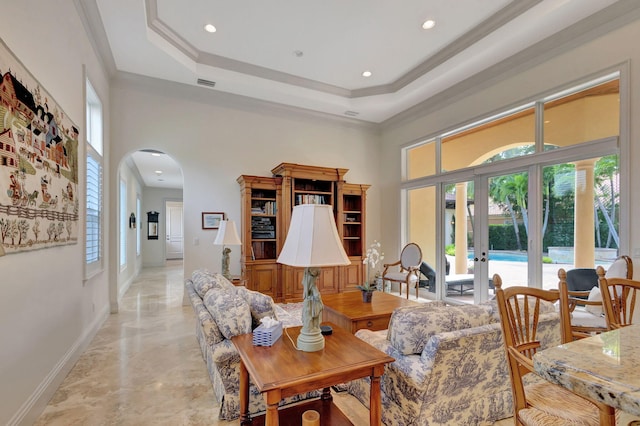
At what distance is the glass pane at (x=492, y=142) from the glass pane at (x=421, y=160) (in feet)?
0.89

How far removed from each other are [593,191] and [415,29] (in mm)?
2921

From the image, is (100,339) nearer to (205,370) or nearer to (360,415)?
(205,370)

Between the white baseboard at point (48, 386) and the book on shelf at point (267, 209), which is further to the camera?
the book on shelf at point (267, 209)

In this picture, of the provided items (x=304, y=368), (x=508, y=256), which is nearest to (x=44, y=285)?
(x=304, y=368)

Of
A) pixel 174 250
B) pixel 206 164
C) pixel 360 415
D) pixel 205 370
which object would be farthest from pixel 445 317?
pixel 174 250

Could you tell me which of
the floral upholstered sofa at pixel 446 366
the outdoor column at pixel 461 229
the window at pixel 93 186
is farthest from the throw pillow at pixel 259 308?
the outdoor column at pixel 461 229

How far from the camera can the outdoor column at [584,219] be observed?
3.65 metres

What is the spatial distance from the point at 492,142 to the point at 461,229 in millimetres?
1486

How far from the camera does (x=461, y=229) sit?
5281mm

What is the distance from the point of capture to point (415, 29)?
3961 millimetres

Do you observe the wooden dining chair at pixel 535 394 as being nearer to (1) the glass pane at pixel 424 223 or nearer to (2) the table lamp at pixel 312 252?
(2) the table lamp at pixel 312 252

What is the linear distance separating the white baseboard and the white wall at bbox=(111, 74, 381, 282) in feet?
6.98

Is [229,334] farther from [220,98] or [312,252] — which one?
[220,98]

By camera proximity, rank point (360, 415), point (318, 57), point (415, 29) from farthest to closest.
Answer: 1. point (318, 57)
2. point (415, 29)
3. point (360, 415)
